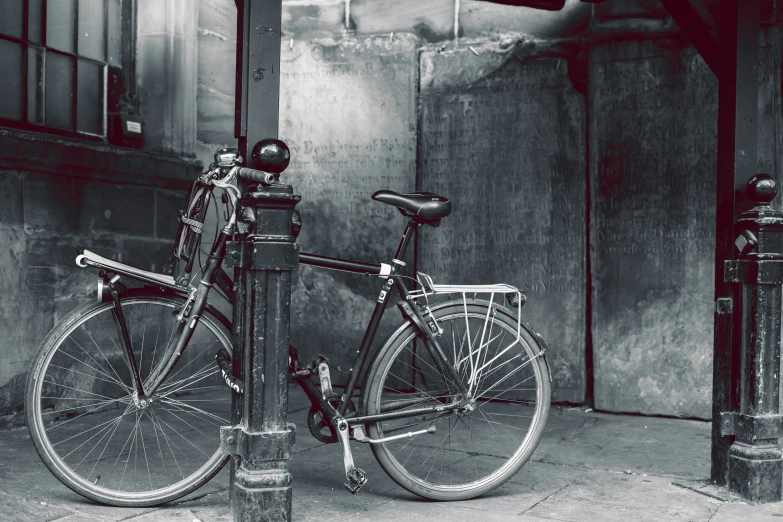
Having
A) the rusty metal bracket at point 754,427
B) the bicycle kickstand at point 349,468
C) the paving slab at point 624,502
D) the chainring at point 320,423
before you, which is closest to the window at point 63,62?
the chainring at point 320,423

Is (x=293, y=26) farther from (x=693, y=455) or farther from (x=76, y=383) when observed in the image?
(x=693, y=455)

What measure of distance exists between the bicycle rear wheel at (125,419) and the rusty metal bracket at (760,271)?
2164 millimetres

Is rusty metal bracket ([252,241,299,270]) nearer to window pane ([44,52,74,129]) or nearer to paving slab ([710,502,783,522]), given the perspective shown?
paving slab ([710,502,783,522])

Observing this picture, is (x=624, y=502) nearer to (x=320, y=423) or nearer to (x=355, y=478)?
(x=355, y=478)

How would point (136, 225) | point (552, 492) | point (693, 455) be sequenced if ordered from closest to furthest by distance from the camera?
point (552, 492)
point (693, 455)
point (136, 225)

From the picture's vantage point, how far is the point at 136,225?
18.3 feet

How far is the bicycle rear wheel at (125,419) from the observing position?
10.9 feet

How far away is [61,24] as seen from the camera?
5.30 metres

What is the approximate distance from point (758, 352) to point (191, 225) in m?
2.39

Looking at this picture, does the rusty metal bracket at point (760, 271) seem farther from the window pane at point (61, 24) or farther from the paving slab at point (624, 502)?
the window pane at point (61, 24)

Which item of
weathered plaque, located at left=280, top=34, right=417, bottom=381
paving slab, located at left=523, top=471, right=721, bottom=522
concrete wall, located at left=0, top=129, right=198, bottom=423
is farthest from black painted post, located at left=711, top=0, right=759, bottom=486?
concrete wall, located at left=0, top=129, right=198, bottom=423

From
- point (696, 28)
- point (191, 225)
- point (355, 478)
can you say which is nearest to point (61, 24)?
point (191, 225)

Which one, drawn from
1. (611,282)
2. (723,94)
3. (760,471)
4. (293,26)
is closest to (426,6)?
(293,26)

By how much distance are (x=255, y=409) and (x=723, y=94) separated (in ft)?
7.91
